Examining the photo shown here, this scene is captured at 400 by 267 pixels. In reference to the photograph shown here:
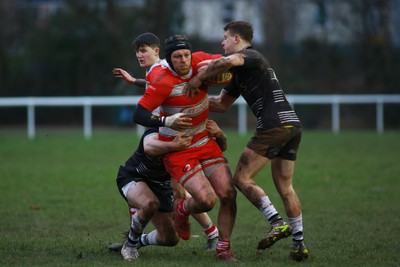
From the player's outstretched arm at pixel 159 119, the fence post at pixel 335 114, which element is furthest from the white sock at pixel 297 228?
the fence post at pixel 335 114

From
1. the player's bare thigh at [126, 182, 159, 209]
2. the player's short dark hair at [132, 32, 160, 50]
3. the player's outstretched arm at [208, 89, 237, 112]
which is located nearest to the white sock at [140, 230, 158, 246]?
the player's bare thigh at [126, 182, 159, 209]

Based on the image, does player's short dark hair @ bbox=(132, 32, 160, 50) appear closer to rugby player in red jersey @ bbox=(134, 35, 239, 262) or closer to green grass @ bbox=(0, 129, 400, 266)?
rugby player in red jersey @ bbox=(134, 35, 239, 262)

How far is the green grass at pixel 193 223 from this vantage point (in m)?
8.27

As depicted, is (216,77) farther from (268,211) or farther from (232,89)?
(268,211)

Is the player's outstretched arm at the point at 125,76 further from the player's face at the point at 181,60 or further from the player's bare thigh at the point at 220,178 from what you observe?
the player's bare thigh at the point at 220,178

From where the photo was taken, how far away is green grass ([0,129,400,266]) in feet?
27.1

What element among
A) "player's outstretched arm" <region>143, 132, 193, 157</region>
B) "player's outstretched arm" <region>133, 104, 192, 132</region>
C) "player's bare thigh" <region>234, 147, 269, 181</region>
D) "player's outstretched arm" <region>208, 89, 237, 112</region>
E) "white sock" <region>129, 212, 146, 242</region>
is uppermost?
"player's outstretched arm" <region>208, 89, 237, 112</region>

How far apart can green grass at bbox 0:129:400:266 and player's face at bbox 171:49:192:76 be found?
188 cm

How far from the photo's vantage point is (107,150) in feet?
69.4

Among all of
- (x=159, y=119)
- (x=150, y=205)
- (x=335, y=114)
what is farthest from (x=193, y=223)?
(x=335, y=114)

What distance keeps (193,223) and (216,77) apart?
386 cm

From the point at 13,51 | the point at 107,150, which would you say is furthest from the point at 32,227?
the point at 13,51

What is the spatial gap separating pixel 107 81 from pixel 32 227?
2558 centimetres

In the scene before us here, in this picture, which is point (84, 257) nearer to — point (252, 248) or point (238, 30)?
point (252, 248)
